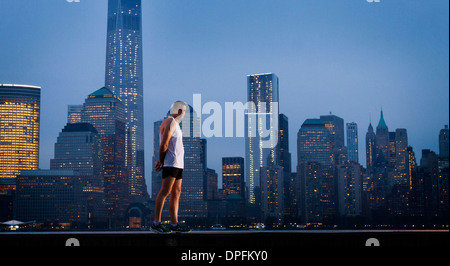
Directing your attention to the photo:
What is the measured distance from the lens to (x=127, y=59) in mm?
190875

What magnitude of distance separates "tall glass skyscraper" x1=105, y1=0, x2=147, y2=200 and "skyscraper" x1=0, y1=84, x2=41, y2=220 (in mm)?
53472

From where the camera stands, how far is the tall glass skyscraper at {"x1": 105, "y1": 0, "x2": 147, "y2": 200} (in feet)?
575

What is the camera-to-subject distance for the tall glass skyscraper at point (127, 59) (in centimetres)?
17515

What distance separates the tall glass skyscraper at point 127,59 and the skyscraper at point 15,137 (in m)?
53.5

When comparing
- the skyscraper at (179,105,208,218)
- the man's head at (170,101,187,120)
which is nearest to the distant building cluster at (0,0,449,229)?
the skyscraper at (179,105,208,218)

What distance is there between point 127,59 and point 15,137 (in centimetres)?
8296

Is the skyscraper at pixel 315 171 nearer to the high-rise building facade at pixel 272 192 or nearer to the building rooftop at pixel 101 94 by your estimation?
the high-rise building facade at pixel 272 192

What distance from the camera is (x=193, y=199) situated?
355ft

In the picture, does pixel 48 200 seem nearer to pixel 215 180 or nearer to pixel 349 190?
pixel 215 180

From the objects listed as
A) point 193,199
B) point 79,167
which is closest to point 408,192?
point 193,199

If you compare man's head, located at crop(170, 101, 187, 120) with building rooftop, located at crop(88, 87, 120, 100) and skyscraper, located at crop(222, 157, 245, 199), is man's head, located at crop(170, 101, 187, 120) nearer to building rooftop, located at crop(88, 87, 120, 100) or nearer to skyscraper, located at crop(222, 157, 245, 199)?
skyscraper, located at crop(222, 157, 245, 199)
